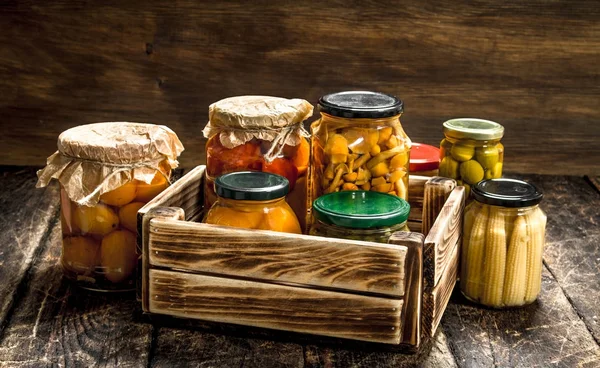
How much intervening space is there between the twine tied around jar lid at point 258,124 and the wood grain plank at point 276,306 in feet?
0.61

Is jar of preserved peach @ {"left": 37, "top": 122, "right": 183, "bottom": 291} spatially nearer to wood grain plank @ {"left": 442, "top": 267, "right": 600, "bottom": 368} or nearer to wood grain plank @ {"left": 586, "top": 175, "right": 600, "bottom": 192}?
wood grain plank @ {"left": 442, "top": 267, "right": 600, "bottom": 368}

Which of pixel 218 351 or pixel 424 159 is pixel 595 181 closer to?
pixel 424 159

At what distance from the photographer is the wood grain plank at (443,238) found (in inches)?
37.7

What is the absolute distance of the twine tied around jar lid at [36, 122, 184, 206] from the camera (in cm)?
107

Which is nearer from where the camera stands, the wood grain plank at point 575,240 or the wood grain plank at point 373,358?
the wood grain plank at point 373,358

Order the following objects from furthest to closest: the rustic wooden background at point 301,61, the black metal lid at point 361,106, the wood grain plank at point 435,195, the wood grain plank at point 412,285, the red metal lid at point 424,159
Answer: the rustic wooden background at point 301,61
the red metal lid at point 424,159
the wood grain plank at point 435,195
the black metal lid at point 361,106
the wood grain plank at point 412,285

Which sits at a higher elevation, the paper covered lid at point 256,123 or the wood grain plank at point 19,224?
the paper covered lid at point 256,123

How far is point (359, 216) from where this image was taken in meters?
0.98

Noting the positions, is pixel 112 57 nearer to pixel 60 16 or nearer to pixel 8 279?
pixel 60 16

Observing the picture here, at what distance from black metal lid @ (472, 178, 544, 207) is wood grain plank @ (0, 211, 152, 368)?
1.42 ft

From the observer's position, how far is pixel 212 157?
3.68 ft

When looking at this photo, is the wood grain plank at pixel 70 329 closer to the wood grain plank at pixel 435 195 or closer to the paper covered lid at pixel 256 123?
the paper covered lid at pixel 256 123

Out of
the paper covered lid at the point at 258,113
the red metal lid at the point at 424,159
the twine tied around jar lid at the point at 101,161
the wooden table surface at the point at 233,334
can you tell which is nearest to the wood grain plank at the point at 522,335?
the wooden table surface at the point at 233,334

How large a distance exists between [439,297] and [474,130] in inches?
10.3
